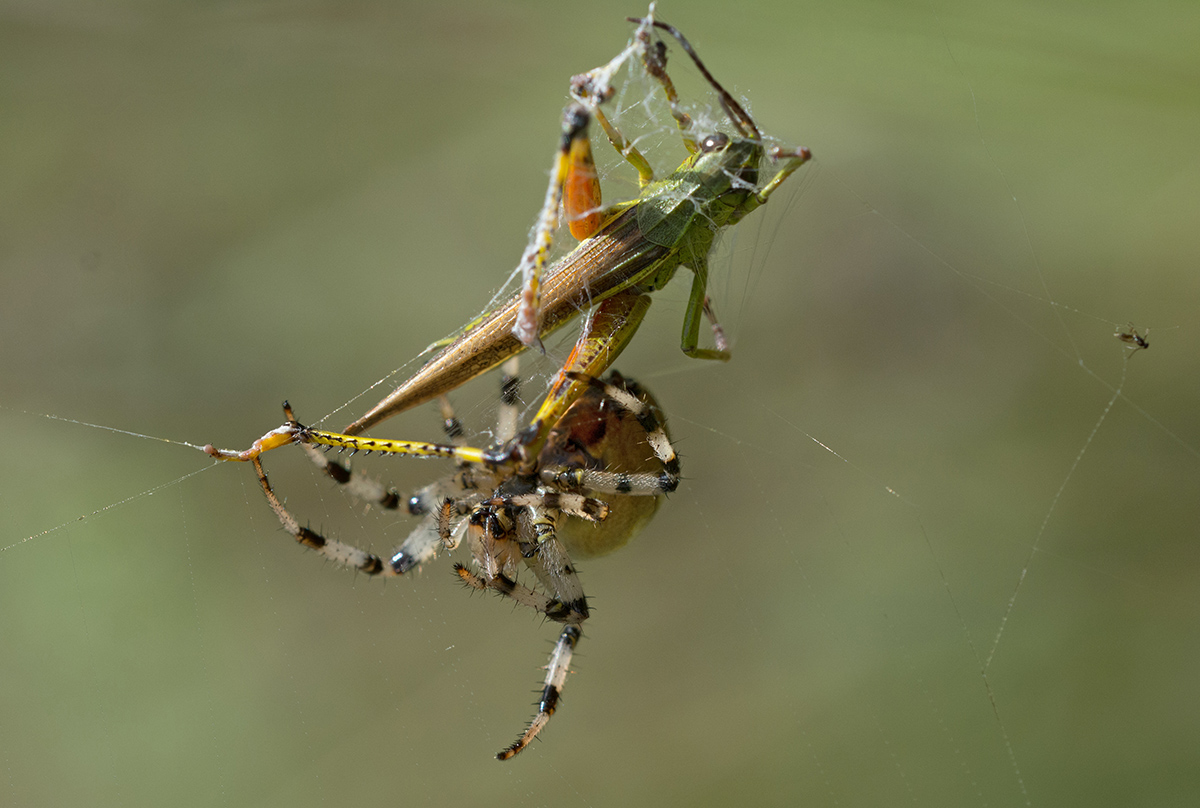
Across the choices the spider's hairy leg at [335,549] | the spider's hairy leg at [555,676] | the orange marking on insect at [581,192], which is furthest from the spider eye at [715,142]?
the spider's hairy leg at [555,676]

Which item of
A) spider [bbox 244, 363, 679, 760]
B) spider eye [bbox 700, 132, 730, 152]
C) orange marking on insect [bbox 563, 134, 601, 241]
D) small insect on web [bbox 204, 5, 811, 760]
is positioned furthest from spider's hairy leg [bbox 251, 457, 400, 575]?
spider eye [bbox 700, 132, 730, 152]

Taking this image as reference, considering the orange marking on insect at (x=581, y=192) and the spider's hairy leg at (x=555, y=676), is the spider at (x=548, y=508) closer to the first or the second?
the spider's hairy leg at (x=555, y=676)

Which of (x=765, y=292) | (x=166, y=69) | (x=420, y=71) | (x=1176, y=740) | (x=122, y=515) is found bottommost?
(x=1176, y=740)

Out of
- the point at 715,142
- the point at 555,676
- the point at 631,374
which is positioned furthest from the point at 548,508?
the point at 631,374

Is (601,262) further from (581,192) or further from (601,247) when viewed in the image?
(581,192)

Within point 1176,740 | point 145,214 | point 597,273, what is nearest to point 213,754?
point 145,214

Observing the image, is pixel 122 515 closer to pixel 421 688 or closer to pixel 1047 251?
pixel 421 688
